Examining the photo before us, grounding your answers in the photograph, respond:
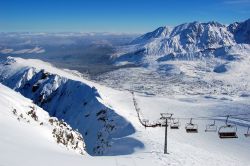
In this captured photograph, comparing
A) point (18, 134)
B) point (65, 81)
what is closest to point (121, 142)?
point (18, 134)

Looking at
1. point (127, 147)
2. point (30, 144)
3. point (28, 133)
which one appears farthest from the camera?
point (127, 147)

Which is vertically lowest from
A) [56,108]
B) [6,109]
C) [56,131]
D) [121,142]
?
[56,108]

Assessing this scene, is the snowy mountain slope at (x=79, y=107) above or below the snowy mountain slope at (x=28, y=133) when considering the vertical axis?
below

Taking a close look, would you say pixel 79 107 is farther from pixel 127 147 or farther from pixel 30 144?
pixel 30 144

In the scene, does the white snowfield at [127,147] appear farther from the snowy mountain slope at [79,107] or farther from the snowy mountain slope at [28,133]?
the snowy mountain slope at [79,107]

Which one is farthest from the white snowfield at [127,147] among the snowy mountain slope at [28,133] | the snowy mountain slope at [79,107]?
the snowy mountain slope at [79,107]

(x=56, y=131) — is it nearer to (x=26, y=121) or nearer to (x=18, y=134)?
(x=26, y=121)

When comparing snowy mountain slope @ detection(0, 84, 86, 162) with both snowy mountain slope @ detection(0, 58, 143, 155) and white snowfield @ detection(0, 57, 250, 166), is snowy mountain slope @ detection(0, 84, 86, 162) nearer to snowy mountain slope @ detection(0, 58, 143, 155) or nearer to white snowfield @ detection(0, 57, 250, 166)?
white snowfield @ detection(0, 57, 250, 166)

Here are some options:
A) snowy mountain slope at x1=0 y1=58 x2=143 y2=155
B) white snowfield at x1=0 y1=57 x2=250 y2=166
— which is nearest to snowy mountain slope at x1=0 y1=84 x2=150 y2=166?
white snowfield at x1=0 y1=57 x2=250 y2=166

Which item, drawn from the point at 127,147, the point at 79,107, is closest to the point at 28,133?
the point at 127,147
